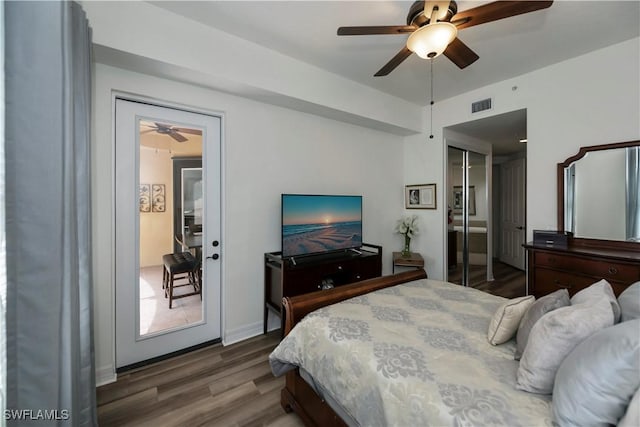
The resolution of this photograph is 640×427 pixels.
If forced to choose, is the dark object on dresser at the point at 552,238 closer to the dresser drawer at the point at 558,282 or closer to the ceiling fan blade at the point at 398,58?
the dresser drawer at the point at 558,282

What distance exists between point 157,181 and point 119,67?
91 cm

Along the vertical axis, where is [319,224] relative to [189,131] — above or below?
below

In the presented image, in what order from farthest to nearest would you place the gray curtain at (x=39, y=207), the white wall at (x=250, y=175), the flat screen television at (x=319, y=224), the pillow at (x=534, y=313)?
the flat screen television at (x=319, y=224)
the white wall at (x=250, y=175)
the pillow at (x=534, y=313)
the gray curtain at (x=39, y=207)

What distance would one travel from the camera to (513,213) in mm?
→ 5406

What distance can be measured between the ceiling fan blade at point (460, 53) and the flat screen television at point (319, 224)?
1700mm

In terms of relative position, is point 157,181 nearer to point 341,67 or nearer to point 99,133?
point 99,133

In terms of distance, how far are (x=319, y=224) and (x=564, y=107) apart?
2.75m

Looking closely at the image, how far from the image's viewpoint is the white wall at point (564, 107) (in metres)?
2.41

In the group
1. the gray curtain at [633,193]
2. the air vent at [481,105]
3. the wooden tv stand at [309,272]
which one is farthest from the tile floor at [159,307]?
the gray curtain at [633,193]

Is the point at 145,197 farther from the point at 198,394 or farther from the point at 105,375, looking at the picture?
the point at 198,394

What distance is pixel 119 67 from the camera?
212cm

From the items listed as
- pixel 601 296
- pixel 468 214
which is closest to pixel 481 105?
pixel 468 214

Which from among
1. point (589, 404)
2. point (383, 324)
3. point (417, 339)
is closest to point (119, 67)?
point (383, 324)

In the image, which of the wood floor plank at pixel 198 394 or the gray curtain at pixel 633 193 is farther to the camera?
the gray curtain at pixel 633 193
